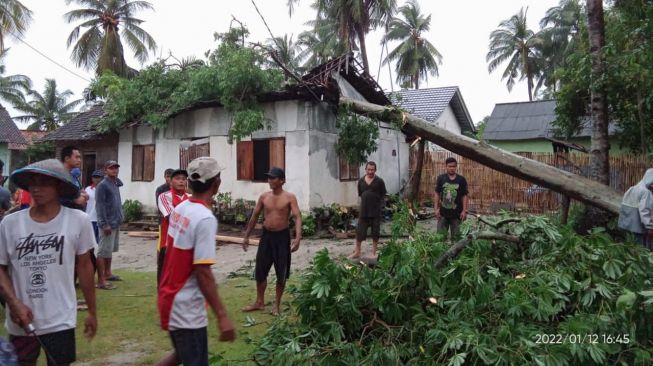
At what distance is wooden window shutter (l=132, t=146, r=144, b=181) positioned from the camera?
1452 cm

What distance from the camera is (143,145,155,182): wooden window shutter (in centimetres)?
1425

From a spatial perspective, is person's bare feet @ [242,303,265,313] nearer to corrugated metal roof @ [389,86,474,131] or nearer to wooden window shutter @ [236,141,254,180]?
wooden window shutter @ [236,141,254,180]

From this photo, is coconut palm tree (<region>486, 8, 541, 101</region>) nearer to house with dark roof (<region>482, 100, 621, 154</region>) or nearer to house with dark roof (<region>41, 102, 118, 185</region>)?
house with dark roof (<region>482, 100, 621, 154</region>)

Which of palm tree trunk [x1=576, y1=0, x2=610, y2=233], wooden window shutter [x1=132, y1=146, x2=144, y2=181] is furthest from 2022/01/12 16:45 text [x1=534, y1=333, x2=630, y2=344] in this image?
wooden window shutter [x1=132, y1=146, x2=144, y2=181]

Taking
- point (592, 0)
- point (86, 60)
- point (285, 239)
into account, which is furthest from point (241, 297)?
point (86, 60)

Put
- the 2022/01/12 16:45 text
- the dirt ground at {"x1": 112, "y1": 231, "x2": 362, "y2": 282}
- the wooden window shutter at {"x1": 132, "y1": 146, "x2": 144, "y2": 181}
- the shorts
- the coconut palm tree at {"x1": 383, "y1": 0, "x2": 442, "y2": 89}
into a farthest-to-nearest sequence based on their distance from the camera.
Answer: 1. the coconut palm tree at {"x1": 383, "y1": 0, "x2": 442, "y2": 89}
2. the wooden window shutter at {"x1": 132, "y1": 146, "x2": 144, "y2": 181}
3. the dirt ground at {"x1": 112, "y1": 231, "x2": 362, "y2": 282}
4. the shorts
5. the 2022/01/12 16:45 text

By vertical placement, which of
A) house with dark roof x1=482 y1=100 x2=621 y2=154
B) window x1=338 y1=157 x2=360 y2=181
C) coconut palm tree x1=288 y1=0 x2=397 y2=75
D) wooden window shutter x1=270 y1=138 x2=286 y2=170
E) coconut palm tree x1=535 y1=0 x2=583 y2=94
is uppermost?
coconut palm tree x1=535 y1=0 x2=583 y2=94

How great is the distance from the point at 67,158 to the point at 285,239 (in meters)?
2.41

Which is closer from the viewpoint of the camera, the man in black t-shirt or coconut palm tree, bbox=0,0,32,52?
the man in black t-shirt

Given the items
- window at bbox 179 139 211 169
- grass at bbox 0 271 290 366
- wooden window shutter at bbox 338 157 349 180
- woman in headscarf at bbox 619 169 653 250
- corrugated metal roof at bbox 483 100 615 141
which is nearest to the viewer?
grass at bbox 0 271 290 366

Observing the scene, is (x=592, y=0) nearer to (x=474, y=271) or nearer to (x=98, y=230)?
(x=474, y=271)

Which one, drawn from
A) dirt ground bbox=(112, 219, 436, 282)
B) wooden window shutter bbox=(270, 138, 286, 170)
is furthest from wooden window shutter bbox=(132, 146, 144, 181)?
wooden window shutter bbox=(270, 138, 286, 170)

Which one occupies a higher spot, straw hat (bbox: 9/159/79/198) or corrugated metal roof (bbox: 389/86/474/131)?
corrugated metal roof (bbox: 389/86/474/131)

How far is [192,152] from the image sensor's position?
13.2 meters
